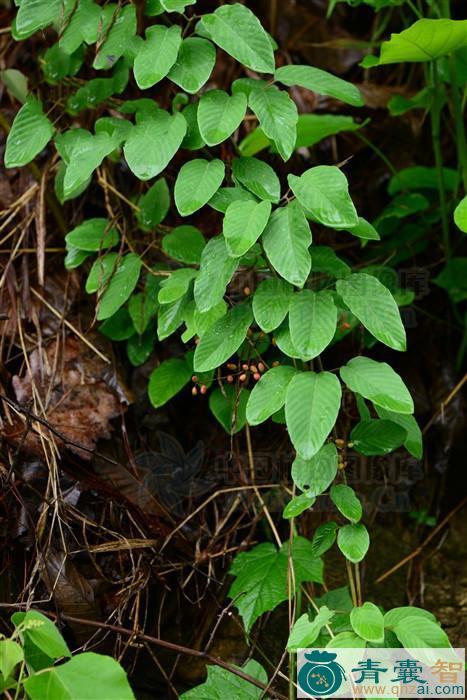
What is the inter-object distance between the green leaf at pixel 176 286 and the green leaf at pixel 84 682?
0.56 meters

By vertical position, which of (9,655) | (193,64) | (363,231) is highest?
(193,64)

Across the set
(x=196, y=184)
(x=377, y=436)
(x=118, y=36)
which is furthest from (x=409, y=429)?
(x=118, y=36)

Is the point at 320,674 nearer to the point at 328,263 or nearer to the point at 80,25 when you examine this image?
the point at 328,263

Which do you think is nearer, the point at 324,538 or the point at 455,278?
the point at 324,538

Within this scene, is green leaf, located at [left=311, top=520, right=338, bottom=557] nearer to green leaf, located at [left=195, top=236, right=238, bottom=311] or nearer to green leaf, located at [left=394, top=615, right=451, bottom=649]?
green leaf, located at [left=394, top=615, right=451, bottom=649]

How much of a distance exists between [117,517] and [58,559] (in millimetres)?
129

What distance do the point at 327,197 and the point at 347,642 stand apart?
59 centimetres

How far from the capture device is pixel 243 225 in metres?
1.09

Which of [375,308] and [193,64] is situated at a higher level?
[193,64]

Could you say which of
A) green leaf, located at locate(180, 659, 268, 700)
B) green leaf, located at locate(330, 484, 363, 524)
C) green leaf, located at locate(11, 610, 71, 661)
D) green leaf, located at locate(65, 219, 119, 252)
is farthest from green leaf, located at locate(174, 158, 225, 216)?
green leaf, located at locate(180, 659, 268, 700)

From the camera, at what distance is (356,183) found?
189 cm

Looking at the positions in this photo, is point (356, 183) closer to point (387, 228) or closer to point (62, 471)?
point (387, 228)

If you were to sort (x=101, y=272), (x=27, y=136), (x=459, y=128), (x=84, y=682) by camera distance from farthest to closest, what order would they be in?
(x=459, y=128) < (x=101, y=272) < (x=27, y=136) < (x=84, y=682)

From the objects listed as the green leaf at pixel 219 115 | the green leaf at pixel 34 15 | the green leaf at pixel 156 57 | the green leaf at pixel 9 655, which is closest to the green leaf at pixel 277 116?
the green leaf at pixel 219 115
